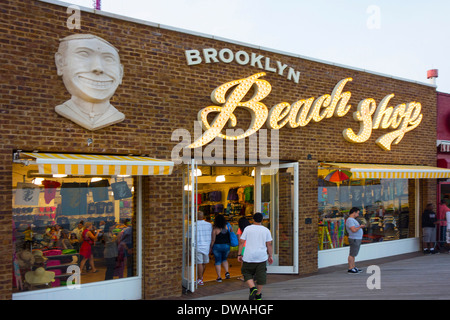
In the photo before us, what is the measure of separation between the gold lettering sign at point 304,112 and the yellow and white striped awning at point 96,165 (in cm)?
142

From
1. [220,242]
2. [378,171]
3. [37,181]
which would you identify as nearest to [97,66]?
[37,181]

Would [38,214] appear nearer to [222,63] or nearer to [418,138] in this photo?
[222,63]

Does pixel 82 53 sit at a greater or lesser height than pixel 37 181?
greater

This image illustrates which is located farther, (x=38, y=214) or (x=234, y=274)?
(x=234, y=274)

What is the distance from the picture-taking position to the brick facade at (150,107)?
22.2 ft

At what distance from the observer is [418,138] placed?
44.3 ft

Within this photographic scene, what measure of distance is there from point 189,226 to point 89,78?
3.52 metres

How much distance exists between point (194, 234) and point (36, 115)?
145 inches

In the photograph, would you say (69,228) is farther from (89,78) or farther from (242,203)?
(242,203)

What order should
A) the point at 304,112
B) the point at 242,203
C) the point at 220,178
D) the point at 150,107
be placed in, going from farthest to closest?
the point at 242,203
the point at 220,178
the point at 304,112
the point at 150,107

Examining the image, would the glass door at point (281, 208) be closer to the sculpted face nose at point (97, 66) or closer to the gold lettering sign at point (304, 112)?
the gold lettering sign at point (304, 112)

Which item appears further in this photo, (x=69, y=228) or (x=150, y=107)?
(x=150, y=107)

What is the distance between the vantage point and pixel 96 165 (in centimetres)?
670

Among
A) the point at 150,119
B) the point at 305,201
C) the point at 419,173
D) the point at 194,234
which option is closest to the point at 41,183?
the point at 150,119
